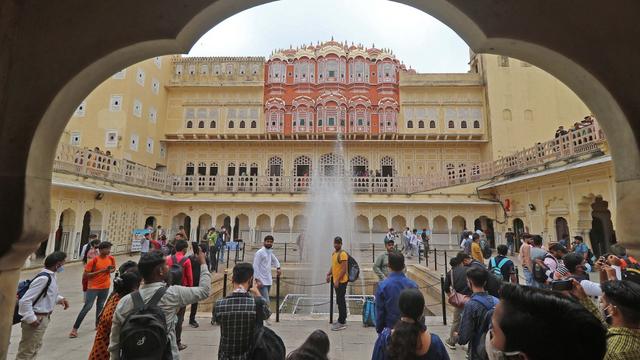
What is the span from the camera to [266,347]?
81.5 inches

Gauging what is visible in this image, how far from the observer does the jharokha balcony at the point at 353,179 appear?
11.4 m

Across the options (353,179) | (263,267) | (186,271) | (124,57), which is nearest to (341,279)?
(263,267)

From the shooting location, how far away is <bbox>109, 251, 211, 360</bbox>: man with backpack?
73.4 inches

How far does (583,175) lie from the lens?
11430 mm

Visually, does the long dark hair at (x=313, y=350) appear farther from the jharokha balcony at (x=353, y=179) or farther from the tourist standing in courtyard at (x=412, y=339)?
the jharokha balcony at (x=353, y=179)

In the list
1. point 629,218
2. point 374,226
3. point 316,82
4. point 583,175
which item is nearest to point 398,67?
point 316,82

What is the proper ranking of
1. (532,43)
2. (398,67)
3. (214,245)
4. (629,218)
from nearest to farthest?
(629,218) < (532,43) < (214,245) < (398,67)

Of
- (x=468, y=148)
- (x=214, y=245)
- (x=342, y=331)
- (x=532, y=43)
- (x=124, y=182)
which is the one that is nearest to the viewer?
(x=532, y=43)

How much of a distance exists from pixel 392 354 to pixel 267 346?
824 mm

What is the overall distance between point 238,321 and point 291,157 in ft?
79.5

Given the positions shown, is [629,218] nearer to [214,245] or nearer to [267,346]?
[267,346]

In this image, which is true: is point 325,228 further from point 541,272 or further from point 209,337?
point 541,272

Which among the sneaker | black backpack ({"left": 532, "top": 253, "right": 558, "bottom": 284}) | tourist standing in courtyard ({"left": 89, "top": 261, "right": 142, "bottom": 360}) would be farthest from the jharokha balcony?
tourist standing in courtyard ({"left": 89, "top": 261, "right": 142, "bottom": 360})

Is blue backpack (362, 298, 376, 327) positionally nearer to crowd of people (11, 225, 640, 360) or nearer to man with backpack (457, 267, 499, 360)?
crowd of people (11, 225, 640, 360)
